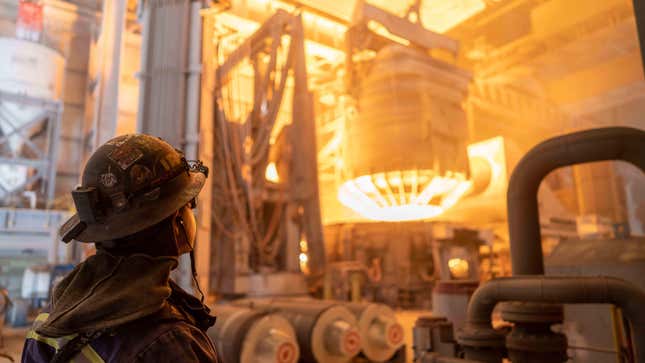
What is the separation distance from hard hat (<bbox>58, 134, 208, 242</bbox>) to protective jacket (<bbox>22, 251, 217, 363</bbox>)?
10cm

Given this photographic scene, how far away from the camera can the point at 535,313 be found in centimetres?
315

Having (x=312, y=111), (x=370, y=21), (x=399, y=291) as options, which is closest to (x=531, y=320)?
(x=312, y=111)

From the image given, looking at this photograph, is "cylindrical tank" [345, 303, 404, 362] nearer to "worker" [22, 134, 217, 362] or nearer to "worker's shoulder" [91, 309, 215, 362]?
"worker" [22, 134, 217, 362]

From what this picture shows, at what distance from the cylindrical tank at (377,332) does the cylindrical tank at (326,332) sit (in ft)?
0.81

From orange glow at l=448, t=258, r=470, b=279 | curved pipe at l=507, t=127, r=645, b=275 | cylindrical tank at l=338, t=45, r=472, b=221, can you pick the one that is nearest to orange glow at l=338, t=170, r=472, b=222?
cylindrical tank at l=338, t=45, r=472, b=221

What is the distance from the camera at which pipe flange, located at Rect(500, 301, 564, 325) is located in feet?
10.3

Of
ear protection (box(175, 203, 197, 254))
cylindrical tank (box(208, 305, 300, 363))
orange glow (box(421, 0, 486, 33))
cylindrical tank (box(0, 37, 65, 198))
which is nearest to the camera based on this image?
ear protection (box(175, 203, 197, 254))

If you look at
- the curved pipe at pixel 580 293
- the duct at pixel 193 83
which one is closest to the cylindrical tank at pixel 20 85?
the duct at pixel 193 83

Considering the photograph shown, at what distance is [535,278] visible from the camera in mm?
3111

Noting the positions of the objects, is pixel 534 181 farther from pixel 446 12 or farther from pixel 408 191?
pixel 446 12

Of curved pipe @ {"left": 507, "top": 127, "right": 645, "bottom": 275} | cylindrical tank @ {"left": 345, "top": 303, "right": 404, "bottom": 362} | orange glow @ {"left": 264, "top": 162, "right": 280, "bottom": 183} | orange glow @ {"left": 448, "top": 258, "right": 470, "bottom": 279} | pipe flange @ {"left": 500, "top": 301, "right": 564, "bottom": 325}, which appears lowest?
cylindrical tank @ {"left": 345, "top": 303, "right": 404, "bottom": 362}

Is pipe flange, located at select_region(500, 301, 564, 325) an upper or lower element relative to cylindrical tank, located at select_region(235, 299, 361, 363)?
upper

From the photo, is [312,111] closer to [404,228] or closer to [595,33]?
[404,228]

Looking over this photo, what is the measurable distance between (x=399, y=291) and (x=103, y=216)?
1247cm
